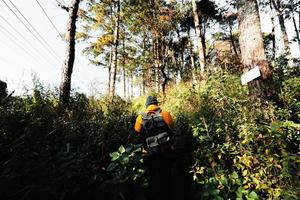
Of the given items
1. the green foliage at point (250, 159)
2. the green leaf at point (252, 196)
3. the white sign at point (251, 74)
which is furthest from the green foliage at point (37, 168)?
the white sign at point (251, 74)

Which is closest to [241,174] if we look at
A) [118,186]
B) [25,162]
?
[118,186]

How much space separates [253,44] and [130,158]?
147 inches

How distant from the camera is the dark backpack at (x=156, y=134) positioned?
4051mm

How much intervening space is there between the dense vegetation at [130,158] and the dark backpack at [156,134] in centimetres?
49

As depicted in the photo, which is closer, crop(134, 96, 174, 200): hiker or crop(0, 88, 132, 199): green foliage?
crop(0, 88, 132, 199): green foliage

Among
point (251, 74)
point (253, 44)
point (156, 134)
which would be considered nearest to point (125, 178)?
point (156, 134)

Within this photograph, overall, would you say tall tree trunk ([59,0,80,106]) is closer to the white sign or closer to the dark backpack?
the dark backpack

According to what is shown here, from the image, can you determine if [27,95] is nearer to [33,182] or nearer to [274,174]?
[33,182]

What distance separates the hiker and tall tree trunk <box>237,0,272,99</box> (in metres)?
2.06

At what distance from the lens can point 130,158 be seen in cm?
337

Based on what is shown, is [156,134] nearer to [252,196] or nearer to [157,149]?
[157,149]

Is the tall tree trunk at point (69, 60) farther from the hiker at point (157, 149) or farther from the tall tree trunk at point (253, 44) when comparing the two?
the tall tree trunk at point (253, 44)

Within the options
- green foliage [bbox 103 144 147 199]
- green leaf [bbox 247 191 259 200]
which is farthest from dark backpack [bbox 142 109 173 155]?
green leaf [bbox 247 191 259 200]

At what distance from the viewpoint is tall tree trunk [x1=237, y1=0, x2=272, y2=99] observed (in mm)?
5105
